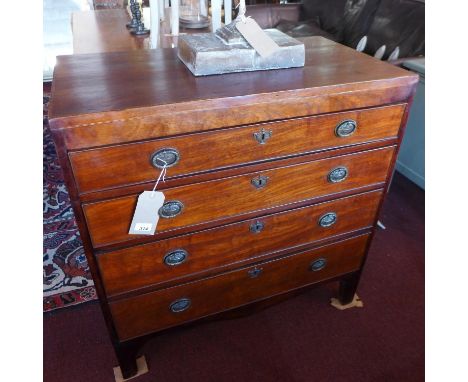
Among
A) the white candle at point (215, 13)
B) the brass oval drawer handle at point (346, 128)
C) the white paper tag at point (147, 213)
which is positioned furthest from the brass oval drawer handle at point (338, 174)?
the white candle at point (215, 13)

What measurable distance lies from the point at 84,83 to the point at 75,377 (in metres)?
1.01

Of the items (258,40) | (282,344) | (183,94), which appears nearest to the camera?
(183,94)

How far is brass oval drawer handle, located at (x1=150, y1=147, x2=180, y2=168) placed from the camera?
813mm

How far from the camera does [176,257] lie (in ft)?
3.34

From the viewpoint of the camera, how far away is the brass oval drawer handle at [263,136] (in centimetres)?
88

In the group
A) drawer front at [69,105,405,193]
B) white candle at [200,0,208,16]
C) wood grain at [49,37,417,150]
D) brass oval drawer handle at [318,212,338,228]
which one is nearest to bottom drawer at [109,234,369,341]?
brass oval drawer handle at [318,212,338,228]

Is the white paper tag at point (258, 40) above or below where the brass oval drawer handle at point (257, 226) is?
above

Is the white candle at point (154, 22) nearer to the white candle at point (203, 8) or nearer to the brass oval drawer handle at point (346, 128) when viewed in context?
the white candle at point (203, 8)

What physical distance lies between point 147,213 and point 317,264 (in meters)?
0.68

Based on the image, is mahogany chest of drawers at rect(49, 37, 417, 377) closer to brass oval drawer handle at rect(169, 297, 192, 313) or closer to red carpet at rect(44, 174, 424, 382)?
brass oval drawer handle at rect(169, 297, 192, 313)

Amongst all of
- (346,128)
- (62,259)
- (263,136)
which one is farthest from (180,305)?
(62,259)

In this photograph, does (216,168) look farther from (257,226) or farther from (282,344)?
(282,344)

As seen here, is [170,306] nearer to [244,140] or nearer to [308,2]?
[244,140]

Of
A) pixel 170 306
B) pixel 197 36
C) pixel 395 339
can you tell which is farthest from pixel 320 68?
pixel 395 339
